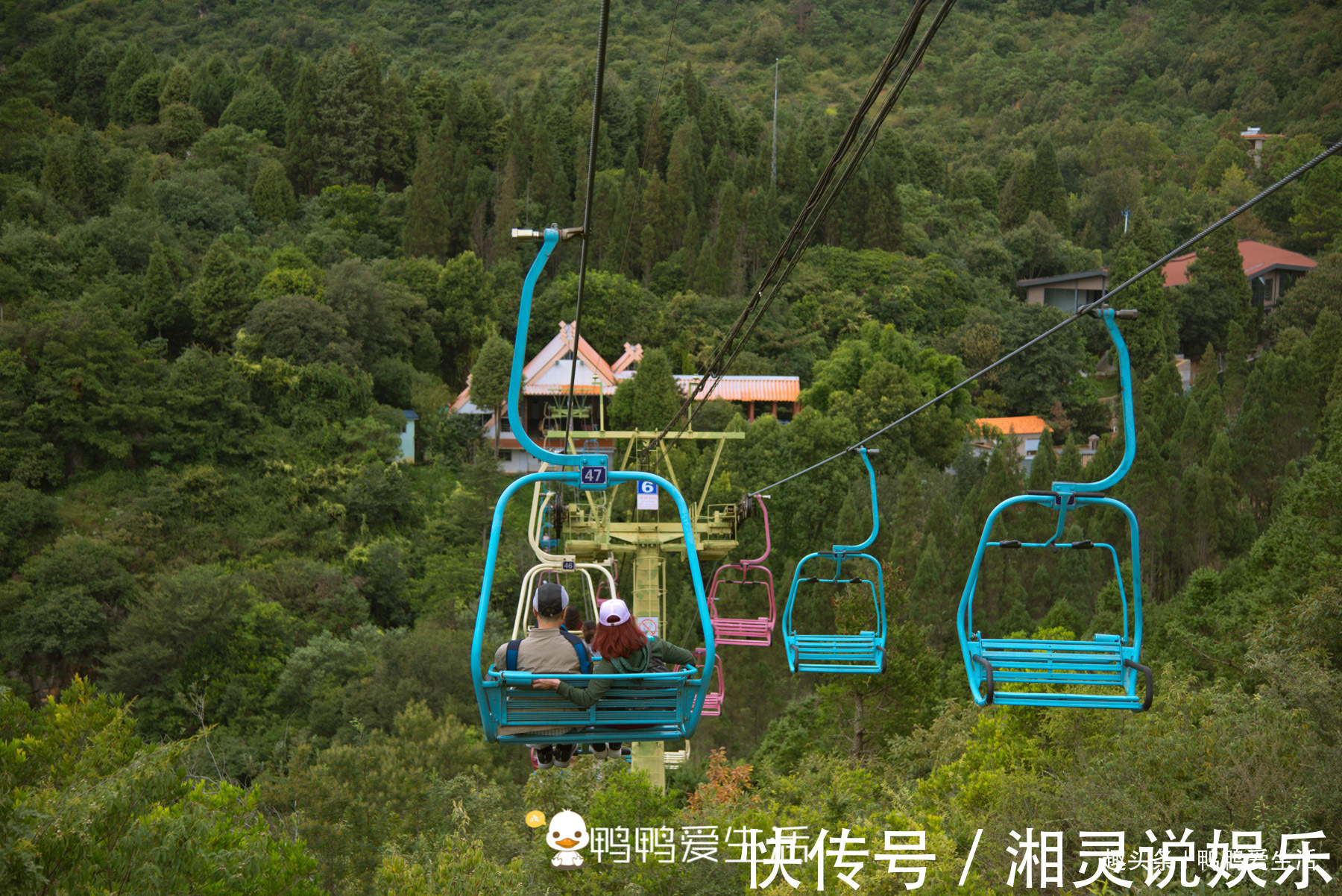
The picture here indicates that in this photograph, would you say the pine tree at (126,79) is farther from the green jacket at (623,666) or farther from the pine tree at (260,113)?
the green jacket at (623,666)

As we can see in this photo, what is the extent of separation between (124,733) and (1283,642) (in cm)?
1669

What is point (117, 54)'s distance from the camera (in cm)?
6184

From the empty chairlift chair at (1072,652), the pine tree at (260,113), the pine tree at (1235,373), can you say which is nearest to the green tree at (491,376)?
the pine tree at (260,113)

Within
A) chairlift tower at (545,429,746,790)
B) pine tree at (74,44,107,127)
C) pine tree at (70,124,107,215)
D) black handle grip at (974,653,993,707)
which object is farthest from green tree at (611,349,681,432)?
pine tree at (74,44,107,127)

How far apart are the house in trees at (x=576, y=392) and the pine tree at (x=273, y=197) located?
1383cm

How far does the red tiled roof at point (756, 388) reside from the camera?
3984 centimetres

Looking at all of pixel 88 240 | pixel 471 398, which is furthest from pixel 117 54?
pixel 471 398

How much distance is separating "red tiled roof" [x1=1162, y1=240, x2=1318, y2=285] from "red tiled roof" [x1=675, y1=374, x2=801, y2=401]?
25.6 m

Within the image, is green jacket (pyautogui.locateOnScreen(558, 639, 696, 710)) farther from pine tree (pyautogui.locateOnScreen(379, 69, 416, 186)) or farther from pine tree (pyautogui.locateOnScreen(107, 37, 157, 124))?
pine tree (pyautogui.locateOnScreen(107, 37, 157, 124))

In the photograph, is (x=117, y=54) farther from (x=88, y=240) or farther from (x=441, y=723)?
(x=441, y=723)

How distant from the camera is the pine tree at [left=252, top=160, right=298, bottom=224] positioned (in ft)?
163

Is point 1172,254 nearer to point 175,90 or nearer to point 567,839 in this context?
point 567,839

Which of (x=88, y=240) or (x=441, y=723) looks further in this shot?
(x=88, y=240)

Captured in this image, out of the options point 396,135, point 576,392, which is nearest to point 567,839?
point 576,392
